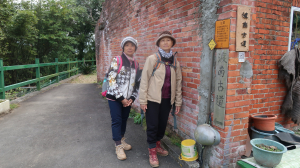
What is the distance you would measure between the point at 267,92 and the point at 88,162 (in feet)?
9.70

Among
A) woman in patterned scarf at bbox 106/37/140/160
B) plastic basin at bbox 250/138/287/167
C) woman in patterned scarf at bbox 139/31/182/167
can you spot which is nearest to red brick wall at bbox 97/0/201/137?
woman in patterned scarf at bbox 139/31/182/167

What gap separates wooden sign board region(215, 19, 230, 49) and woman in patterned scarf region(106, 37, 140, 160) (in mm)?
1259

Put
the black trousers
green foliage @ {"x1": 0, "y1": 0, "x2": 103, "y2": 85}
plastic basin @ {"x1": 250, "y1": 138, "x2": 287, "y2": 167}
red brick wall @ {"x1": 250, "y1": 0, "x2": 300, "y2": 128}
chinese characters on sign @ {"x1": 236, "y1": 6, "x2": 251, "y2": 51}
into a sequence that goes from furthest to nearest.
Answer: green foliage @ {"x1": 0, "y1": 0, "x2": 103, "y2": 85}
the black trousers
red brick wall @ {"x1": 250, "y1": 0, "x2": 300, "y2": 128}
chinese characters on sign @ {"x1": 236, "y1": 6, "x2": 251, "y2": 51}
plastic basin @ {"x1": 250, "y1": 138, "x2": 287, "y2": 167}

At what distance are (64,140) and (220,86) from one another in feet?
9.95

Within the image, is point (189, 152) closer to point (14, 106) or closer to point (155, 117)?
point (155, 117)

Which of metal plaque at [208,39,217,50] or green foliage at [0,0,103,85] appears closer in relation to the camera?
metal plaque at [208,39,217,50]

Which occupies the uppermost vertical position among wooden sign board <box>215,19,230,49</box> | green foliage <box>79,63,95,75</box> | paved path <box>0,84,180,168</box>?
wooden sign board <box>215,19,230,49</box>

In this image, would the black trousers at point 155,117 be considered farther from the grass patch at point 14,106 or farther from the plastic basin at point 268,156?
the grass patch at point 14,106

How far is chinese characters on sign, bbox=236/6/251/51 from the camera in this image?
227 cm

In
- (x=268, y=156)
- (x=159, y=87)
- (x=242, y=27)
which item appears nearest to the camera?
(x=268, y=156)

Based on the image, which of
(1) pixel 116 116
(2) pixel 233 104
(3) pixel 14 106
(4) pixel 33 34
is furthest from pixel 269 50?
(4) pixel 33 34

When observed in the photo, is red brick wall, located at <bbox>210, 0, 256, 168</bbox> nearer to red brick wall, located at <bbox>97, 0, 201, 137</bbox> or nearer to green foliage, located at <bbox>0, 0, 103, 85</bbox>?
red brick wall, located at <bbox>97, 0, 201, 137</bbox>

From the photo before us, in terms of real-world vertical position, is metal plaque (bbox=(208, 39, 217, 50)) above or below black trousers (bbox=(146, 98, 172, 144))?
above

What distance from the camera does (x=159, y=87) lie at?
2.72 m
